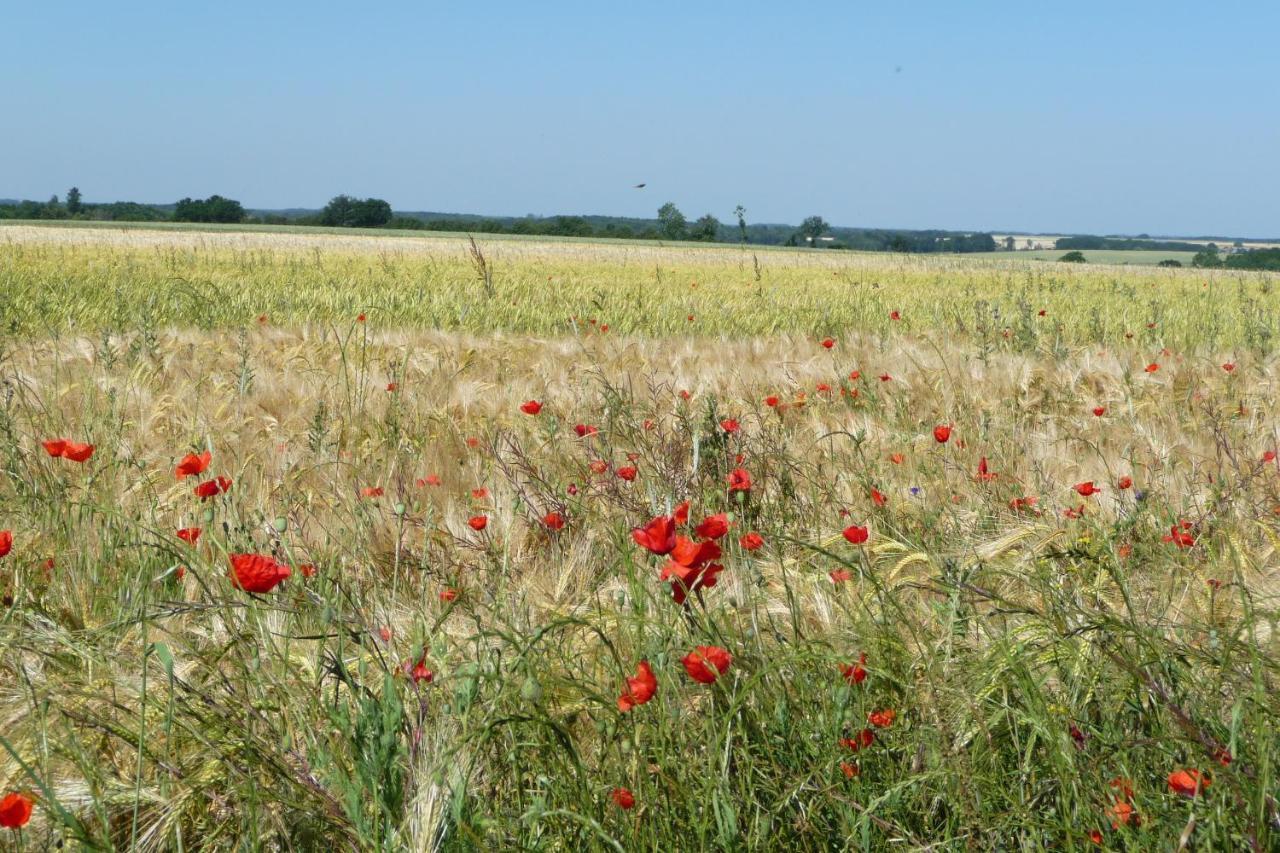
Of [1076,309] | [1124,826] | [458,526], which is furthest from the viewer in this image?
[1076,309]

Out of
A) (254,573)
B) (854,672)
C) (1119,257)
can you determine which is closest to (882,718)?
(854,672)

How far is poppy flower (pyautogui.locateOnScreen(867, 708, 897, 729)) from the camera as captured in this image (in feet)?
4.53

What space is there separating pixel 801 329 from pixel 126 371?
4.93 meters

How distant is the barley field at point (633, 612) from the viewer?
1.24 m

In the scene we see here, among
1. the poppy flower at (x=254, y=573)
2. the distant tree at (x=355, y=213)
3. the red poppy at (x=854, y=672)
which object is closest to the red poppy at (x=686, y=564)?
the red poppy at (x=854, y=672)

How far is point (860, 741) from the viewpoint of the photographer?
1.32 metres

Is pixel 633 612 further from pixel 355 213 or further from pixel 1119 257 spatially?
pixel 355 213

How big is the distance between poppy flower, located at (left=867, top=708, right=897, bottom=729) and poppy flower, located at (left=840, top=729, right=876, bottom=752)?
19 millimetres

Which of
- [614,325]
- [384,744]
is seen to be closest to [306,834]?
[384,744]

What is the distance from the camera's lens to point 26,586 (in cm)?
191

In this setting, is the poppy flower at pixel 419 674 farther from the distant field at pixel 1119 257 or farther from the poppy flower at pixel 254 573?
the distant field at pixel 1119 257

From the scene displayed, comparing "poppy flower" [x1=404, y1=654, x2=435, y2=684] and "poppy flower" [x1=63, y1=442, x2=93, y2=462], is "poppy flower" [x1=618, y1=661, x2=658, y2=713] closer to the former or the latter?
"poppy flower" [x1=404, y1=654, x2=435, y2=684]

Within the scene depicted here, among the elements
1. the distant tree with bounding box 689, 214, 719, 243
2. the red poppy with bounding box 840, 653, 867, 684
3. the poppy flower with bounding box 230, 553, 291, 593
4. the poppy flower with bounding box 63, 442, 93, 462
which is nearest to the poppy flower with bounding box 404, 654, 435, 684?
the poppy flower with bounding box 230, 553, 291, 593

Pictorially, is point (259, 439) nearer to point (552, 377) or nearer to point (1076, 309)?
point (552, 377)
